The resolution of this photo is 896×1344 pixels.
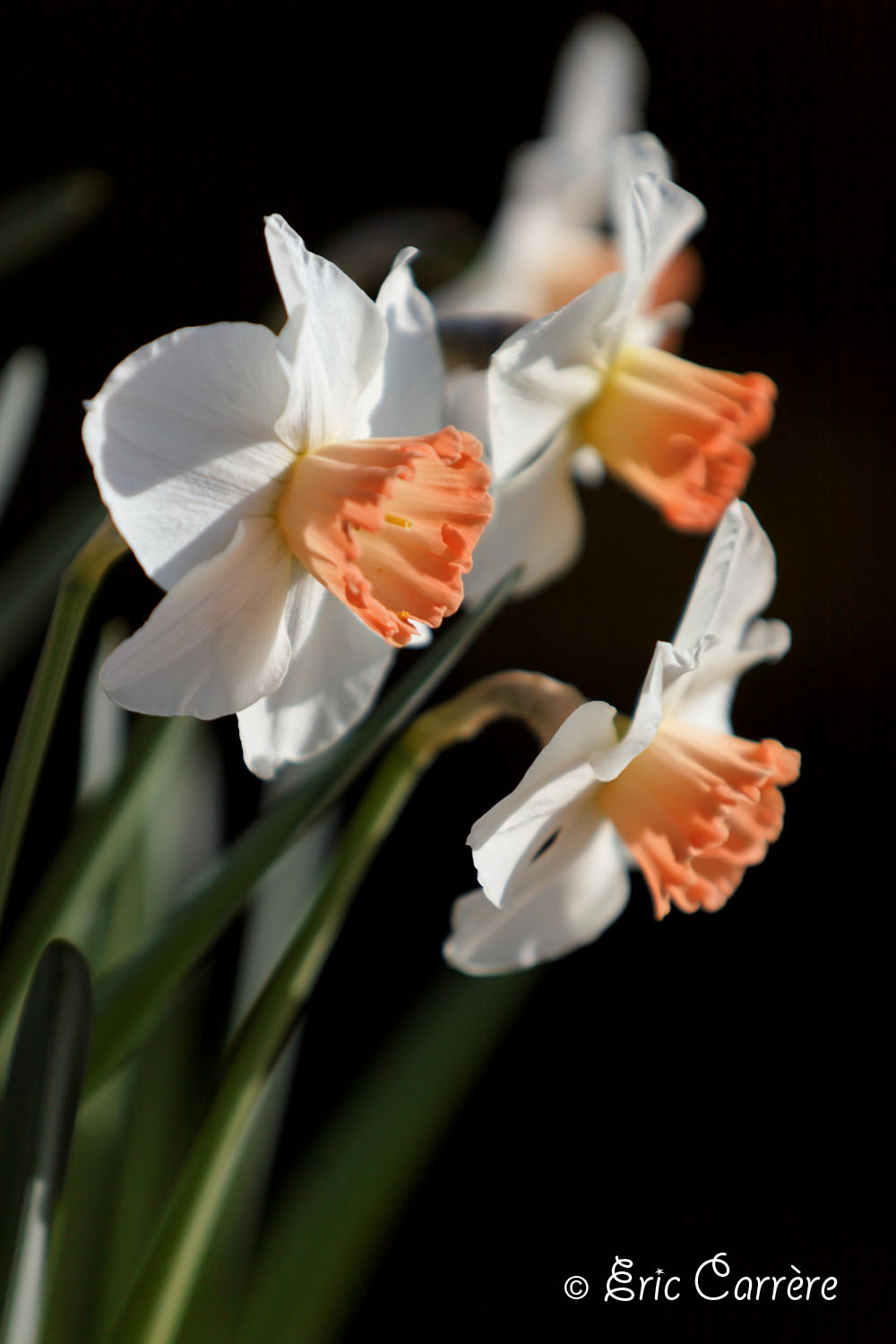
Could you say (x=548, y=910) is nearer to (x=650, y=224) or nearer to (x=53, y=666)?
(x=53, y=666)

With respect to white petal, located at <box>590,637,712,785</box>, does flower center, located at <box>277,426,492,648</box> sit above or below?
above

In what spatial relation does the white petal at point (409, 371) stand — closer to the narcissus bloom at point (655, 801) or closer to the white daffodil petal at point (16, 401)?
the narcissus bloom at point (655, 801)

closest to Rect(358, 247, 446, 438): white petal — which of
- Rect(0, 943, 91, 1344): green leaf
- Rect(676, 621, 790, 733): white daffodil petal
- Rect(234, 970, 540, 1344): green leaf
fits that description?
Rect(676, 621, 790, 733): white daffodil petal

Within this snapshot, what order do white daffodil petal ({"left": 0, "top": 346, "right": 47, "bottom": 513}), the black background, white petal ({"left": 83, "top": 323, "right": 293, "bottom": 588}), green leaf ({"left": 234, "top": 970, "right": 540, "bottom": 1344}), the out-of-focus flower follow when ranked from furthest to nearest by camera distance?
the black background < the out-of-focus flower < green leaf ({"left": 234, "top": 970, "right": 540, "bottom": 1344}) < white daffodil petal ({"left": 0, "top": 346, "right": 47, "bottom": 513}) < white petal ({"left": 83, "top": 323, "right": 293, "bottom": 588})

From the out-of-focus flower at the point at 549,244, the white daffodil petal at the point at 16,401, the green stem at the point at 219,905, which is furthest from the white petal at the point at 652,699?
the out-of-focus flower at the point at 549,244

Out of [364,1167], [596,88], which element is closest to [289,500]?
[364,1167]

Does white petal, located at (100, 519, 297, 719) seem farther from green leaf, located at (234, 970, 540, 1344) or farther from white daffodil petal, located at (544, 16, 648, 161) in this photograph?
white daffodil petal, located at (544, 16, 648, 161)

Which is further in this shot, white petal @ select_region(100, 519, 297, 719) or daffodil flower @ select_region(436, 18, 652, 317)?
daffodil flower @ select_region(436, 18, 652, 317)
